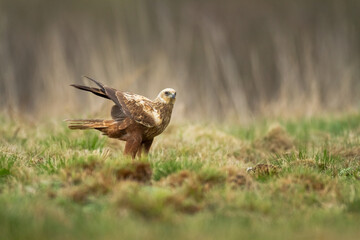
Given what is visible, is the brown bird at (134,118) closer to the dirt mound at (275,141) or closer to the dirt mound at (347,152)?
the dirt mound at (347,152)

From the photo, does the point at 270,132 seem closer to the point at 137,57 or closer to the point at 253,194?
the point at 253,194

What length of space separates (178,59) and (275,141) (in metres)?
3.82

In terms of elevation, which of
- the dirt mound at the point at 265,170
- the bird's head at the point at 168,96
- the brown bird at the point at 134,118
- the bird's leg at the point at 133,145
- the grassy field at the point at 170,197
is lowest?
the grassy field at the point at 170,197

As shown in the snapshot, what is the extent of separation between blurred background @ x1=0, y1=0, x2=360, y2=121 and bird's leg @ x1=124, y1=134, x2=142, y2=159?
2936 mm

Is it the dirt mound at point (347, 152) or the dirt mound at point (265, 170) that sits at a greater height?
the dirt mound at point (347, 152)

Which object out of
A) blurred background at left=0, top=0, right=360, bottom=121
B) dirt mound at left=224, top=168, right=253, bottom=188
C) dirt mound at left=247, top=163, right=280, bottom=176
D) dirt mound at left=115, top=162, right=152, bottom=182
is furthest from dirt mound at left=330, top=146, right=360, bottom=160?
blurred background at left=0, top=0, right=360, bottom=121

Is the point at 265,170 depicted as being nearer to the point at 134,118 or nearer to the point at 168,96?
the point at 168,96

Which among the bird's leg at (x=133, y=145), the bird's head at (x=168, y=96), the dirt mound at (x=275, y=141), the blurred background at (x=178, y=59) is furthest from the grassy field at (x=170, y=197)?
the blurred background at (x=178, y=59)

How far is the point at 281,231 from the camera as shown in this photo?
360 cm

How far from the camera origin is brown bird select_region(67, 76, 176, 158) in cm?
519

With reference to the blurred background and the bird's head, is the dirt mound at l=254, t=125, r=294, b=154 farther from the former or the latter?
the bird's head

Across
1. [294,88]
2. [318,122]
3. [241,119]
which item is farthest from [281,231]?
[294,88]

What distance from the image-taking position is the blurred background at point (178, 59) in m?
10.0

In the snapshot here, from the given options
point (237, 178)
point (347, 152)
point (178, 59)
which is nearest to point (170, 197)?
point (237, 178)
